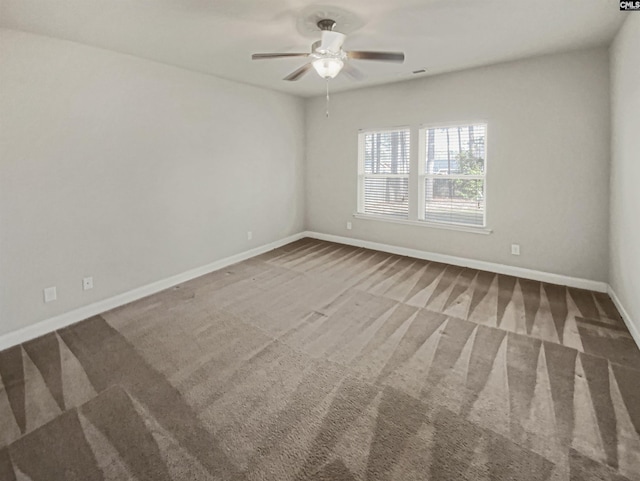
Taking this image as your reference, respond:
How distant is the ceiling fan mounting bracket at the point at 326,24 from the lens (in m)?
2.61

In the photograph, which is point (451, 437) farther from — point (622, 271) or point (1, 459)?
point (622, 271)

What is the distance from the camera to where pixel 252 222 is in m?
5.19

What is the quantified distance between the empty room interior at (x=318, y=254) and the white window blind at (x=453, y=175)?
0.03 metres

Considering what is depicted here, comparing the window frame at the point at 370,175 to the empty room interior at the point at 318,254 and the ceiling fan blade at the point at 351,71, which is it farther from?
the ceiling fan blade at the point at 351,71

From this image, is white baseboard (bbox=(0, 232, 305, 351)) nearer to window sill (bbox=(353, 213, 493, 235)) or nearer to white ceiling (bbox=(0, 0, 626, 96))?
window sill (bbox=(353, 213, 493, 235))

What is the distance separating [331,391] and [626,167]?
10.5 feet

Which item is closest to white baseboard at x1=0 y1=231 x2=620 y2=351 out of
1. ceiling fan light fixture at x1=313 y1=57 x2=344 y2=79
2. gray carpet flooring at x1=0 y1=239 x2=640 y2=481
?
gray carpet flooring at x1=0 y1=239 x2=640 y2=481

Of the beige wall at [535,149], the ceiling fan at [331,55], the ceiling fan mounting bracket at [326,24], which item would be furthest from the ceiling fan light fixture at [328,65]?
the beige wall at [535,149]

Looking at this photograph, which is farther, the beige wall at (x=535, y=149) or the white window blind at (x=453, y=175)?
the white window blind at (x=453, y=175)

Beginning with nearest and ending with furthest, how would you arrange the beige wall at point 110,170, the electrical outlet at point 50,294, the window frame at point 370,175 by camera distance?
the beige wall at point 110,170 < the electrical outlet at point 50,294 < the window frame at point 370,175

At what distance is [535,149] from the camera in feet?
12.7

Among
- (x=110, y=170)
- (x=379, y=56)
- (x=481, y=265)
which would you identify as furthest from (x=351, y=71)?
(x=481, y=265)

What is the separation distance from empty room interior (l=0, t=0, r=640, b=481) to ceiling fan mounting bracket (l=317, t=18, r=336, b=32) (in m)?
0.03

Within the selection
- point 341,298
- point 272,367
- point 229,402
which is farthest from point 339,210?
point 229,402
